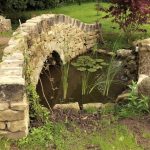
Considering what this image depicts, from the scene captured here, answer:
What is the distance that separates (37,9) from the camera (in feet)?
63.9

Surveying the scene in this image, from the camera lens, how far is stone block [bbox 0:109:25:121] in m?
5.63

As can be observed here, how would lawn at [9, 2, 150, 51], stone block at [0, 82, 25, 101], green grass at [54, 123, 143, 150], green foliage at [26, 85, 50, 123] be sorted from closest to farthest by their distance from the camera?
stone block at [0, 82, 25, 101]
green grass at [54, 123, 143, 150]
green foliage at [26, 85, 50, 123]
lawn at [9, 2, 150, 51]

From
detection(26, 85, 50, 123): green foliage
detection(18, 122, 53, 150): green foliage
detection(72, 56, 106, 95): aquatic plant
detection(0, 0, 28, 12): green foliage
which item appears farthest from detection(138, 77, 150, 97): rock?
detection(0, 0, 28, 12): green foliage

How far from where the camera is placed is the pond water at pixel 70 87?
33.8ft

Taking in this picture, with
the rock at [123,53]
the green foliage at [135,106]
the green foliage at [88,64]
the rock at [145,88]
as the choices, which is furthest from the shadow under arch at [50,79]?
the rock at [145,88]

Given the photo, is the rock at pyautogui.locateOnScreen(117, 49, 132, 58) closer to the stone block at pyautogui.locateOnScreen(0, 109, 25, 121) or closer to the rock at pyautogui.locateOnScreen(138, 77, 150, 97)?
the rock at pyautogui.locateOnScreen(138, 77, 150, 97)

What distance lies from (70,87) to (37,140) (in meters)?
5.61

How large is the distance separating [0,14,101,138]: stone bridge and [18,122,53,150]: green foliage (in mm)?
100

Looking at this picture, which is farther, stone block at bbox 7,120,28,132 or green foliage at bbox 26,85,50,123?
green foliage at bbox 26,85,50,123

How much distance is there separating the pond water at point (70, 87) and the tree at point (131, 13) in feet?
4.71

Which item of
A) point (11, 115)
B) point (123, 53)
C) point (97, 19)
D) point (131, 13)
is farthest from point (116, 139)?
point (97, 19)

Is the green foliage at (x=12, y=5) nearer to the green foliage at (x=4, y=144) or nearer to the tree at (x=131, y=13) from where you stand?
the tree at (x=131, y=13)

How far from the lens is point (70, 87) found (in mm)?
11398

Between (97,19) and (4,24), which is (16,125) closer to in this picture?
(4,24)
